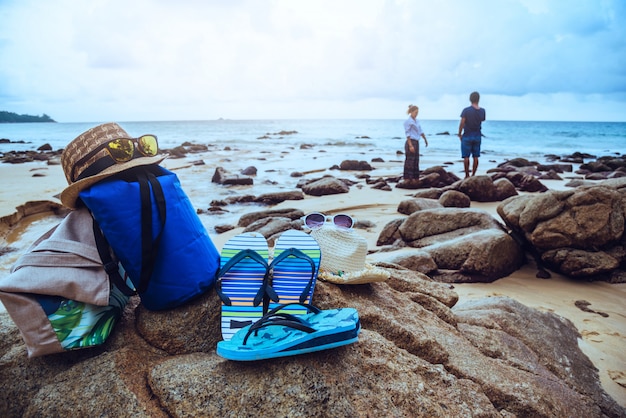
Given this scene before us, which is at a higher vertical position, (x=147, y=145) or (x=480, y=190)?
(x=147, y=145)

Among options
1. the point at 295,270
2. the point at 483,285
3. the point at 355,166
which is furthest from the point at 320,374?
the point at 355,166

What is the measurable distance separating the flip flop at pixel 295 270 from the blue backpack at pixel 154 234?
0.43 meters

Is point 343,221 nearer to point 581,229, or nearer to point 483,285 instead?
point 483,285

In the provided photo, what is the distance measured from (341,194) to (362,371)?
8.94m

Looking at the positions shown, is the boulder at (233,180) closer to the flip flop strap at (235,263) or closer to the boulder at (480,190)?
the boulder at (480,190)

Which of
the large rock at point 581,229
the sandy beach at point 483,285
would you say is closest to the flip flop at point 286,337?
the sandy beach at point 483,285

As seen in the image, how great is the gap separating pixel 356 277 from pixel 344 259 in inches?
7.0

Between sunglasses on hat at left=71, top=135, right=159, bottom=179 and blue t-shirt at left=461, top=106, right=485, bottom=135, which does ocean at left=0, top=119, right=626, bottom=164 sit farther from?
sunglasses on hat at left=71, top=135, right=159, bottom=179

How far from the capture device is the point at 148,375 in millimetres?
1909

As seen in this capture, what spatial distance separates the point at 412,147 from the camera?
1156 centimetres

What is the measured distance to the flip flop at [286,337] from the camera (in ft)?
5.74

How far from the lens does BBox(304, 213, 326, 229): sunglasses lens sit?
3042 mm

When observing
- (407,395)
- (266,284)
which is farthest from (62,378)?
(407,395)

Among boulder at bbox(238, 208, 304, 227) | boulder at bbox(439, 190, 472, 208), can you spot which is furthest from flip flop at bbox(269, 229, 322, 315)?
boulder at bbox(439, 190, 472, 208)
